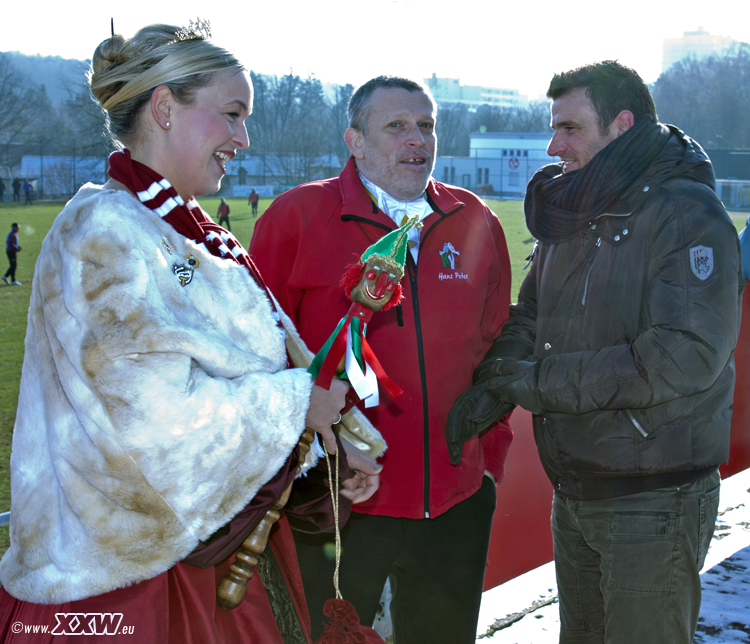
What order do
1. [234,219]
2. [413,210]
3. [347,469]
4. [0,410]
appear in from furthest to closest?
[234,219] → [0,410] → [413,210] → [347,469]

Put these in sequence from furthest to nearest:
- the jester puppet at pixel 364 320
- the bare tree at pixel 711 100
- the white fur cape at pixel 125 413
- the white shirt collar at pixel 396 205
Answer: the bare tree at pixel 711 100 → the white shirt collar at pixel 396 205 → the jester puppet at pixel 364 320 → the white fur cape at pixel 125 413

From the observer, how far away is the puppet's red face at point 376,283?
1898 mm

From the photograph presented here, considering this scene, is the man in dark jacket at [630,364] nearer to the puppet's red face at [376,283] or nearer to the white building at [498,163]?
the puppet's red face at [376,283]

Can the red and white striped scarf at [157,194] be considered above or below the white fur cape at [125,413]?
above

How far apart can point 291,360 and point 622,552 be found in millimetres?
1210

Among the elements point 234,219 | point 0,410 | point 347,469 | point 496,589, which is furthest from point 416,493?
point 234,219

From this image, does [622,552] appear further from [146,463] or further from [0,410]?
[0,410]

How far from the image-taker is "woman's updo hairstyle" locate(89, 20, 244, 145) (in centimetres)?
177

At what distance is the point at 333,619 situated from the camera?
6.18 feet

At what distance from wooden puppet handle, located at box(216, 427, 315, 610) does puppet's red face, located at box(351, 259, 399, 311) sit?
0.38 metres

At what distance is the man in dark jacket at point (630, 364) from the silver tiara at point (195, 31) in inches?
49.1

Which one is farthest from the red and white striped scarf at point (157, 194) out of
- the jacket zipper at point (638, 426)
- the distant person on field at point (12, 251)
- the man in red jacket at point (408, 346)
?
the distant person on field at point (12, 251)

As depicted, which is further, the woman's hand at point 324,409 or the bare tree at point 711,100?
the bare tree at point 711,100

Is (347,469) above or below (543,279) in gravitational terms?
below
